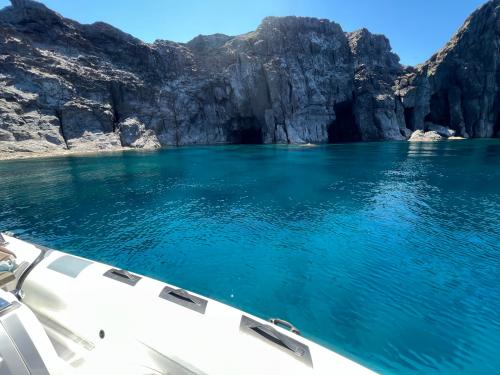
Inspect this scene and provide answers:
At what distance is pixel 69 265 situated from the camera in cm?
588

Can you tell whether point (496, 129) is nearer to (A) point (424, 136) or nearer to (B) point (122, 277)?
(A) point (424, 136)

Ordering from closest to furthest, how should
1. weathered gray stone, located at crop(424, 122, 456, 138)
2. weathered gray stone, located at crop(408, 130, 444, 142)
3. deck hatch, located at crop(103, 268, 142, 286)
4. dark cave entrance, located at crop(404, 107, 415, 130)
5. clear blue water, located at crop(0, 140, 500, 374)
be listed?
1. deck hatch, located at crop(103, 268, 142, 286)
2. clear blue water, located at crop(0, 140, 500, 374)
3. weathered gray stone, located at crop(408, 130, 444, 142)
4. weathered gray stone, located at crop(424, 122, 456, 138)
5. dark cave entrance, located at crop(404, 107, 415, 130)

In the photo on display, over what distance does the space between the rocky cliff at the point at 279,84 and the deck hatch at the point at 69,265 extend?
2657 inches

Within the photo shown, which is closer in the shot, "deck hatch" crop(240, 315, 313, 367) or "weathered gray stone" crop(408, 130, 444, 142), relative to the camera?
"deck hatch" crop(240, 315, 313, 367)

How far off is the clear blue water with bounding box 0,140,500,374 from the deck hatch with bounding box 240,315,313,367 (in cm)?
331

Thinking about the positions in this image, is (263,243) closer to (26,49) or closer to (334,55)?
(26,49)

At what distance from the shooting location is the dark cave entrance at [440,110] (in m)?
85.9

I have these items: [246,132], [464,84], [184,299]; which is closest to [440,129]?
[464,84]

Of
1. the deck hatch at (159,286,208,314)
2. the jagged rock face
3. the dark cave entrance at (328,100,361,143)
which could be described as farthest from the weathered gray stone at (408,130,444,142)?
the deck hatch at (159,286,208,314)

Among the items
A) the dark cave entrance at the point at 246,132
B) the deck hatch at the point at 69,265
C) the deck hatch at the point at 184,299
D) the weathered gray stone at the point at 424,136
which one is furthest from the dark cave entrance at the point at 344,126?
the deck hatch at the point at 184,299

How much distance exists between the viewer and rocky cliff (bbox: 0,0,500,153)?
71625mm

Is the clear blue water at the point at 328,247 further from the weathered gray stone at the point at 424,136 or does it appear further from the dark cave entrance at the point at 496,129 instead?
the dark cave entrance at the point at 496,129

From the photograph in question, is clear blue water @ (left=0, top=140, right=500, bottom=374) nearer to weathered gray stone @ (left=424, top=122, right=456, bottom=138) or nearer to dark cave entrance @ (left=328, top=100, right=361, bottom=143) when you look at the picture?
dark cave entrance @ (left=328, top=100, right=361, bottom=143)

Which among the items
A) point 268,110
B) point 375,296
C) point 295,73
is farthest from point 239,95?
point 375,296
